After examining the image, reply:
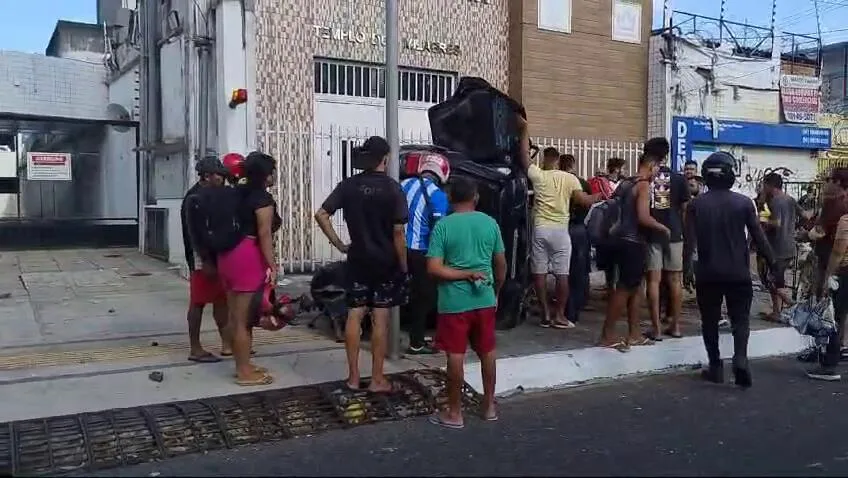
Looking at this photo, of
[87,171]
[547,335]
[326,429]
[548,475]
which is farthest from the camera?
[87,171]

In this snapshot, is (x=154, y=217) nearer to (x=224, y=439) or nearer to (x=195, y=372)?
(x=195, y=372)

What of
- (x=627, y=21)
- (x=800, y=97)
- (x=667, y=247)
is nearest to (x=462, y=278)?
(x=667, y=247)

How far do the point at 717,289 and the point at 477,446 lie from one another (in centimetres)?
272

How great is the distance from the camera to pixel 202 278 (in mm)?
6559

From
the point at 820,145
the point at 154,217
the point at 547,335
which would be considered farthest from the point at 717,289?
the point at 820,145

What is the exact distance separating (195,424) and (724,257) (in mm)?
4160

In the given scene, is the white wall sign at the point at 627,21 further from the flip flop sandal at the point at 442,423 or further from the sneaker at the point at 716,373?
the flip flop sandal at the point at 442,423

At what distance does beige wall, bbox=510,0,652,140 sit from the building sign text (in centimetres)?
132

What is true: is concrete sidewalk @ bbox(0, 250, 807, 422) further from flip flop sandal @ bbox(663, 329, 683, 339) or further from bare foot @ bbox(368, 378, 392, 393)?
bare foot @ bbox(368, 378, 392, 393)

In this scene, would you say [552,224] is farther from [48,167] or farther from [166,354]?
[48,167]

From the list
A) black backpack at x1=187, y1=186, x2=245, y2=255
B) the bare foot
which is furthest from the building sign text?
the bare foot

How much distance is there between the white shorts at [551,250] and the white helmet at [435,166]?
1643mm

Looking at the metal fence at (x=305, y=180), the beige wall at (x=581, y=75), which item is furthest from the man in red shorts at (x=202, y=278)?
the beige wall at (x=581, y=75)

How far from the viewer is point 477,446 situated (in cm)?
505
